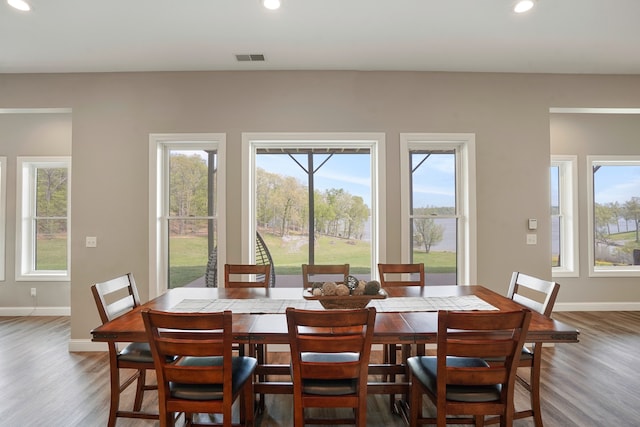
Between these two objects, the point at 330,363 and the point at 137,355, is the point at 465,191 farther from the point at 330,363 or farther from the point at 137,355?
the point at 137,355

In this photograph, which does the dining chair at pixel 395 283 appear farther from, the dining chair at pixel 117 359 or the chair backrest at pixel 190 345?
the dining chair at pixel 117 359

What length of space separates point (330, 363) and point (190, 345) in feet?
2.14

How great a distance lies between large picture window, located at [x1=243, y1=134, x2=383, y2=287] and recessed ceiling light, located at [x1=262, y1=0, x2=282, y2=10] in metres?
1.50

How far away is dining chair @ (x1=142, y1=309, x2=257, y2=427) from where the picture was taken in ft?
5.10

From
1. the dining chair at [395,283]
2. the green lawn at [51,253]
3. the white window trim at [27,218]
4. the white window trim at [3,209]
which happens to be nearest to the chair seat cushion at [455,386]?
the dining chair at [395,283]

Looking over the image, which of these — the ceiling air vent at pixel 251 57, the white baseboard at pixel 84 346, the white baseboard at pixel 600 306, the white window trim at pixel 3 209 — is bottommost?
the white baseboard at pixel 84 346

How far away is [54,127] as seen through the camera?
15.5 feet

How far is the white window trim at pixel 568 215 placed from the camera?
16.2ft

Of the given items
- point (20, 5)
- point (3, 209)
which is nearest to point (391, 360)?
point (20, 5)

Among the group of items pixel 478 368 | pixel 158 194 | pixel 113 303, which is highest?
pixel 158 194

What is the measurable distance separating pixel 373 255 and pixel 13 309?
16.2 feet

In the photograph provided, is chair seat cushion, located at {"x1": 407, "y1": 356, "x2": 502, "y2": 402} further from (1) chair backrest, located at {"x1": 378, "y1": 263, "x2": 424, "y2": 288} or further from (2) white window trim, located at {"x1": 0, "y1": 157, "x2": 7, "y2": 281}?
(2) white window trim, located at {"x1": 0, "y1": 157, "x2": 7, "y2": 281}

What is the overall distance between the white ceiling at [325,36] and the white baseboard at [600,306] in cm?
308

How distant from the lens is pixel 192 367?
1614 millimetres
